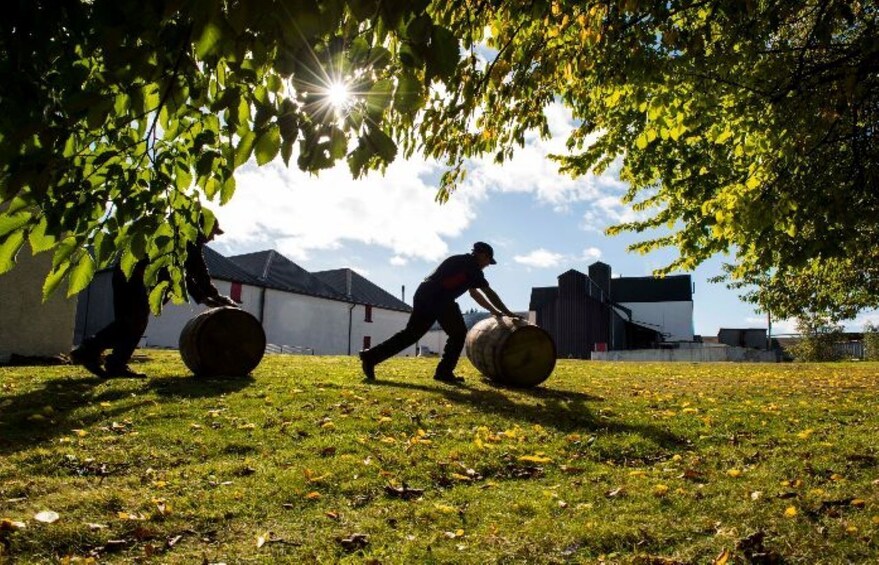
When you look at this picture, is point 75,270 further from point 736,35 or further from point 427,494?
point 736,35

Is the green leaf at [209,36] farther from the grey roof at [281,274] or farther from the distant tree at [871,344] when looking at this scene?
the distant tree at [871,344]

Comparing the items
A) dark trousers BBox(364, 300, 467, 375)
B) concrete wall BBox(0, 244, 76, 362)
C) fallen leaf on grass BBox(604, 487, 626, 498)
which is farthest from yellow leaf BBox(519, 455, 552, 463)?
concrete wall BBox(0, 244, 76, 362)

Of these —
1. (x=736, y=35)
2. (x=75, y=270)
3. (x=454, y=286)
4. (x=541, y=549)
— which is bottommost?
(x=541, y=549)

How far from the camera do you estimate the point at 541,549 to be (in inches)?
109

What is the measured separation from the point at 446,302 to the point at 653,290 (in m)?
60.4

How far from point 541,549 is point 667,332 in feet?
211

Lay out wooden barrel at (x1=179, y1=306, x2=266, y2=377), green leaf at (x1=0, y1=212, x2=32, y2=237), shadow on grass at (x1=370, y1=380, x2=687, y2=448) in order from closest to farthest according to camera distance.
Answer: green leaf at (x1=0, y1=212, x2=32, y2=237) → shadow on grass at (x1=370, y1=380, x2=687, y2=448) → wooden barrel at (x1=179, y1=306, x2=266, y2=377)

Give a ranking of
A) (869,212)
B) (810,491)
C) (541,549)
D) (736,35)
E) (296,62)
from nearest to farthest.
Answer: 1. (296,62)
2. (541,549)
3. (810,491)
4. (736,35)
5. (869,212)

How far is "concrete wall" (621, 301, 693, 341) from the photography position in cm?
6181

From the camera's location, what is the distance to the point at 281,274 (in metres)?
43.3

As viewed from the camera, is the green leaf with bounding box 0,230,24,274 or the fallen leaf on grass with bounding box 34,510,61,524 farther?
the fallen leaf on grass with bounding box 34,510,61,524

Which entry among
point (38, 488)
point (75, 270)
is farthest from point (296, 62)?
point (38, 488)

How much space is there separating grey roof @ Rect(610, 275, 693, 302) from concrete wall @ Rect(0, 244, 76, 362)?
59.2 meters

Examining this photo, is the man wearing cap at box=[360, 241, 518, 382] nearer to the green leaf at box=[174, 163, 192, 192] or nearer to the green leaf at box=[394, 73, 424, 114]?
the green leaf at box=[174, 163, 192, 192]
